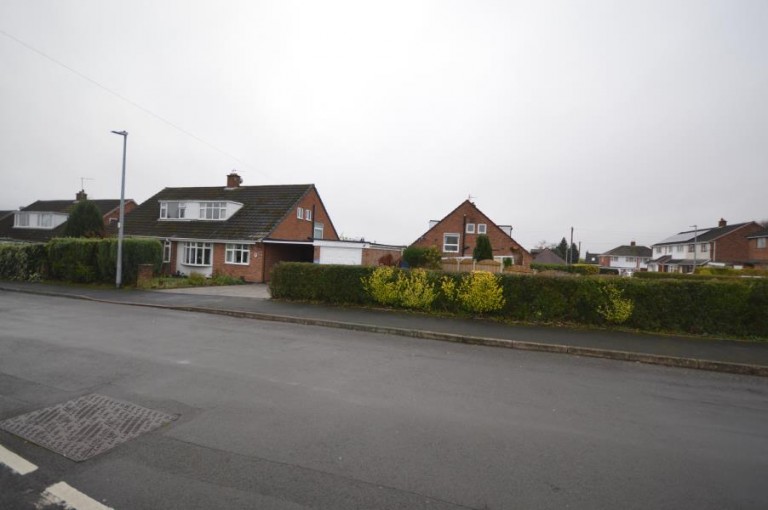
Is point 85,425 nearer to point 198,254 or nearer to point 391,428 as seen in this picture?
point 391,428

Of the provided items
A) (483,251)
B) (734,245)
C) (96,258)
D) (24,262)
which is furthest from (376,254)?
(734,245)

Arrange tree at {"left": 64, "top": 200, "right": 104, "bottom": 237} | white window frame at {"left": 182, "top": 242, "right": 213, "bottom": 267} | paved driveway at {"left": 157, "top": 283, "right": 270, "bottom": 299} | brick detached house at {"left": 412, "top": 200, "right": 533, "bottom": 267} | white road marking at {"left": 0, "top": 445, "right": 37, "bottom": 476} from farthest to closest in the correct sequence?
brick detached house at {"left": 412, "top": 200, "right": 533, "bottom": 267} < tree at {"left": 64, "top": 200, "right": 104, "bottom": 237} < white window frame at {"left": 182, "top": 242, "right": 213, "bottom": 267} < paved driveway at {"left": 157, "top": 283, "right": 270, "bottom": 299} < white road marking at {"left": 0, "top": 445, "right": 37, "bottom": 476}

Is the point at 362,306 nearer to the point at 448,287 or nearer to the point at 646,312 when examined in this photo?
the point at 448,287

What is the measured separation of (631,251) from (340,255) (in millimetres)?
83555

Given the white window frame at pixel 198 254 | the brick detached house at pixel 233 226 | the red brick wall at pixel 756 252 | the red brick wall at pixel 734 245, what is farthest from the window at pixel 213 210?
the red brick wall at pixel 734 245

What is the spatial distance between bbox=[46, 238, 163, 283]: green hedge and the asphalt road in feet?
43.4

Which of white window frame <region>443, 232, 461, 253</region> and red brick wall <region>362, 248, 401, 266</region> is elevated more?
white window frame <region>443, 232, 461, 253</region>

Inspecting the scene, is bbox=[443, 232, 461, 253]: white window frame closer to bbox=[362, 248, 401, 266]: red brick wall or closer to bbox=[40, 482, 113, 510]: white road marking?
bbox=[362, 248, 401, 266]: red brick wall

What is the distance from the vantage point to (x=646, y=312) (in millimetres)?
11422

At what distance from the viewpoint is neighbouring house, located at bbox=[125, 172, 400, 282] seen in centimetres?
2645

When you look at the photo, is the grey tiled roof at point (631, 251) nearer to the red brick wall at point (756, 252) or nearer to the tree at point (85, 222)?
the red brick wall at point (756, 252)

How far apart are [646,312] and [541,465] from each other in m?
9.62

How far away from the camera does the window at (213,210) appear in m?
29.6

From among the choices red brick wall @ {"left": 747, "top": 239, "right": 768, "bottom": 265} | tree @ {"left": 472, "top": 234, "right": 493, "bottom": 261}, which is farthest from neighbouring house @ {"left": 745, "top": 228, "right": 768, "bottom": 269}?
tree @ {"left": 472, "top": 234, "right": 493, "bottom": 261}
